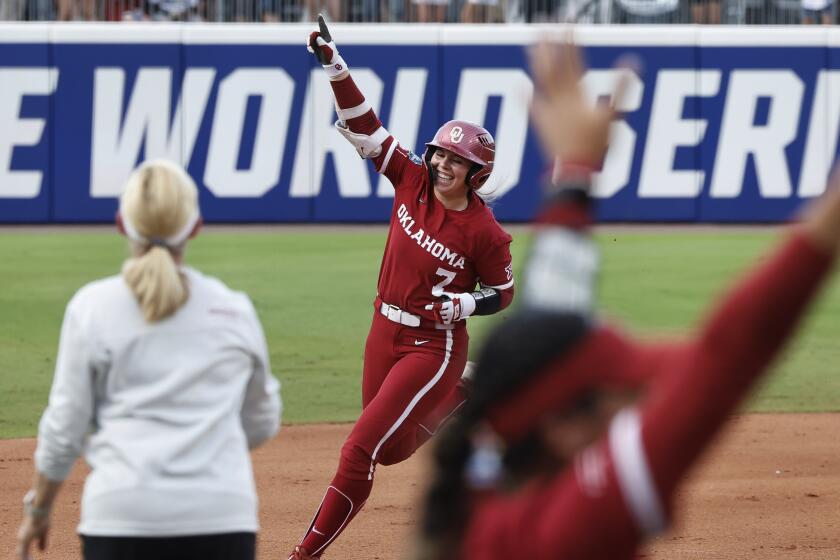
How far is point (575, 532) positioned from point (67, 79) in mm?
18964

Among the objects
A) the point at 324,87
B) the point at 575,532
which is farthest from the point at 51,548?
the point at 324,87

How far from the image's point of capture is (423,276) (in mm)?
6906

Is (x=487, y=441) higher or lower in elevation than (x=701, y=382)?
lower

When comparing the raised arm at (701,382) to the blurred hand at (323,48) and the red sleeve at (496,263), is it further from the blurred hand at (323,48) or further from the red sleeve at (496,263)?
the blurred hand at (323,48)

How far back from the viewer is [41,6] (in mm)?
A: 20703

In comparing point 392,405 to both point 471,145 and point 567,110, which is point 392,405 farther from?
point 567,110

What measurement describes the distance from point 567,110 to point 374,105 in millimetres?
18371

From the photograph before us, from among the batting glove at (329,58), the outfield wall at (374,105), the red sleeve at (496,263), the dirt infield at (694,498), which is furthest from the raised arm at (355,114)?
the outfield wall at (374,105)

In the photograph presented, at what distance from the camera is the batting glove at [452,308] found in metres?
6.87

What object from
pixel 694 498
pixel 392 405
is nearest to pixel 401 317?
pixel 392 405

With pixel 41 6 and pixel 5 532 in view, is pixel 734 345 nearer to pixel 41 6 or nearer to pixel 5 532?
pixel 5 532

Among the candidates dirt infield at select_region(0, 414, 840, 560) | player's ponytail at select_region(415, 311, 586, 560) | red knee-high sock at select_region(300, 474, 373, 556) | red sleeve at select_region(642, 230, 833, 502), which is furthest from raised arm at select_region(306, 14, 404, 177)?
red sleeve at select_region(642, 230, 833, 502)

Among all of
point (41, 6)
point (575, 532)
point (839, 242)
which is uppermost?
point (839, 242)

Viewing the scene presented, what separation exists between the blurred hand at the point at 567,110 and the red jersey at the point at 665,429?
37cm
